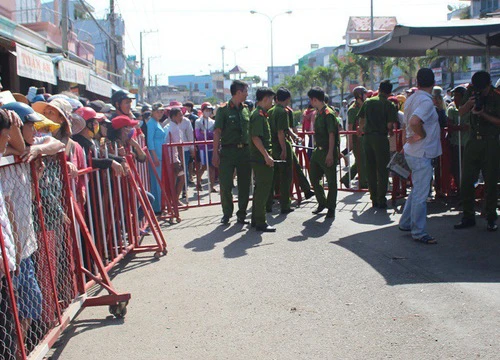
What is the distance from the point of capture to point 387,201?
10.6m

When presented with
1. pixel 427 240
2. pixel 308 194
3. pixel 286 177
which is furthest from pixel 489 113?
pixel 308 194

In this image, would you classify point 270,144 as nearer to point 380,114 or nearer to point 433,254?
point 380,114

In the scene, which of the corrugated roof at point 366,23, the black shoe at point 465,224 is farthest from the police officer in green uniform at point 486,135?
the corrugated roof at point 366,23

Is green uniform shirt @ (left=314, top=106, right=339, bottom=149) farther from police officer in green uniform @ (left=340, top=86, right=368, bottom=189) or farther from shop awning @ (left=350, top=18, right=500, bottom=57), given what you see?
police officer in green uniform @ (left=340, top=86, right=368, bottom=189)

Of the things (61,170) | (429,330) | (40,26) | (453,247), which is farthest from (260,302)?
(40,26)

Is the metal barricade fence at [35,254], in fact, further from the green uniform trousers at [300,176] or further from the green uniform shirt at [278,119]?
the green uniform trousers at [300,176]

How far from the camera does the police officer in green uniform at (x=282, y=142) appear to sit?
953cm

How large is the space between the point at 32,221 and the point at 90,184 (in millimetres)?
2182

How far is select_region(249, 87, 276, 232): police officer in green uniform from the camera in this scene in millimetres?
8461

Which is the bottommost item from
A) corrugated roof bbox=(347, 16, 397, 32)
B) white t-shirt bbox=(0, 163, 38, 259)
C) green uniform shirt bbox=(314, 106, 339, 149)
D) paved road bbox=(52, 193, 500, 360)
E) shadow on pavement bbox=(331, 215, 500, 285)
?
paved road bbox=(52, 193, 500, 360)

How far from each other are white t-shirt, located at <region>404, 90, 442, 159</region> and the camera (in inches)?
25.3

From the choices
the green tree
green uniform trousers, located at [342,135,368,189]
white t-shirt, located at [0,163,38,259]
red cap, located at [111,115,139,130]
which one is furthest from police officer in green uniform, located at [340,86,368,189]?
the green tree

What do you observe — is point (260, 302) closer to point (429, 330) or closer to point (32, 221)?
point (429, 330)

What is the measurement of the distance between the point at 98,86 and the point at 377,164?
13.3 metres
